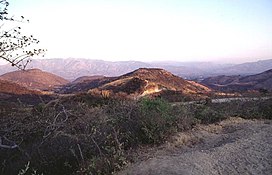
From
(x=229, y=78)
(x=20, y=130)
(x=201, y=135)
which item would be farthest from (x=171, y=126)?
(x=229, y=78)

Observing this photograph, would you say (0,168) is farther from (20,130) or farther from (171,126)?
(171,126)

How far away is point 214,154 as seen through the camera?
6.68m

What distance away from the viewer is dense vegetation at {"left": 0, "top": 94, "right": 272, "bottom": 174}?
6754 mm

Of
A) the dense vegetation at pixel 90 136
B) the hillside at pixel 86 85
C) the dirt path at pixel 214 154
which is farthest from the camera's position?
the hillside at pixel 86 85

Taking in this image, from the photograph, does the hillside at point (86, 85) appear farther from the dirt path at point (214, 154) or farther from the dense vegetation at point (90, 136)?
the dirt path at point (214, 154)

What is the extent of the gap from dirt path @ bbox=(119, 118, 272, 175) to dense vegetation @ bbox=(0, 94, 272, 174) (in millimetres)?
380

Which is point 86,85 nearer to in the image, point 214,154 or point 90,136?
point 90,136

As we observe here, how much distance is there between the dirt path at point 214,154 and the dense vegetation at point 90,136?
0.38m

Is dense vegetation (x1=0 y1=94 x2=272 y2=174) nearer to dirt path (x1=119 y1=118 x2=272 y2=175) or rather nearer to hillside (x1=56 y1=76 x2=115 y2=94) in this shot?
dirt path (x1=119 y1=118 x2=272 y2=175)

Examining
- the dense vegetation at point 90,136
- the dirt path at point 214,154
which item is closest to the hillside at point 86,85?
the dense vegetation at point 90,136

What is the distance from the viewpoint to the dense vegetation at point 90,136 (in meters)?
6.75

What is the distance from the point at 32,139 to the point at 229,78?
239 feet

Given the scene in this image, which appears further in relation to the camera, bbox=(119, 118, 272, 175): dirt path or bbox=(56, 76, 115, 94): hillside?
bbox=(56, 76, 115, 94): hillside

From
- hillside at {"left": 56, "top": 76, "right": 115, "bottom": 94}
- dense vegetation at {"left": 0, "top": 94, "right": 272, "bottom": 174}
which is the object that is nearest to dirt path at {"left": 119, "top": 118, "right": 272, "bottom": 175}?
dense vegetation at {"left": 0, "top": 94, "right": 272, "bottom": 174}
